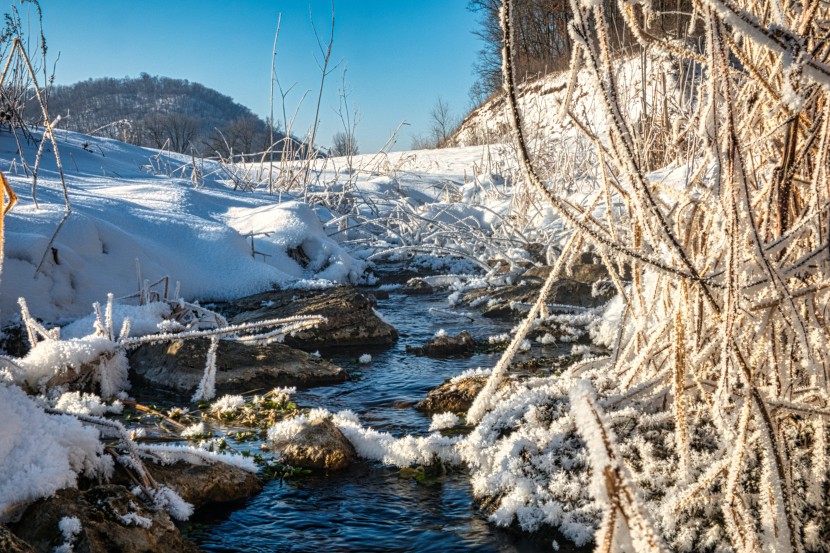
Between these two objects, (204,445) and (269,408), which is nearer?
(204,445)

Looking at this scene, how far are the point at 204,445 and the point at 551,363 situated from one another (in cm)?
231

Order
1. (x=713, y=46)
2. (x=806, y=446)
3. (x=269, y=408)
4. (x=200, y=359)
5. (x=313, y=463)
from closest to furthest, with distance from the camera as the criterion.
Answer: (x=713, y=46) < (x=806, y=446) < (x=313, y=463) < (x=269, y=408) < (x=200, y=359)

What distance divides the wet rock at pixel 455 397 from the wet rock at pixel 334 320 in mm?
1535

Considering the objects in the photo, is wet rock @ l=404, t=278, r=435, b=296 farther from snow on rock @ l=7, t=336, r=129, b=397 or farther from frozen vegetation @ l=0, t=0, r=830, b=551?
snow on rock @ l=7, t=336, r=129, b=397

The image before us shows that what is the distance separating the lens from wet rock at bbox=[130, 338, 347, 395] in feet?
12.9

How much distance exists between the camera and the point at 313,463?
9.16ft

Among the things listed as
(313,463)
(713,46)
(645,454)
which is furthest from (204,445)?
(713,46)

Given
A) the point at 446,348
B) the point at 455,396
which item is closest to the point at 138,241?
the point at 446,348

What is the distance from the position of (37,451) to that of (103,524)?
262mm

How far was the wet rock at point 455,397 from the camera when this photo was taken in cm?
347

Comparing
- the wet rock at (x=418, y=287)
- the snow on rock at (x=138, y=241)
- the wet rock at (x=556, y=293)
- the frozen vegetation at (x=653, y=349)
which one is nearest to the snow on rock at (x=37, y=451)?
the frozen vegetation at (x=653, y=349)

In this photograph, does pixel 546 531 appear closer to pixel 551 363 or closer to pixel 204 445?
pixel 204 445

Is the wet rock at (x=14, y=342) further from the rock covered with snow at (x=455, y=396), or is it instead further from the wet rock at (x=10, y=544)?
the wet rock at (x=10, y=544)

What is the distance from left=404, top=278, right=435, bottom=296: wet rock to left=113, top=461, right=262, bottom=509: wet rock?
4.65 metres
